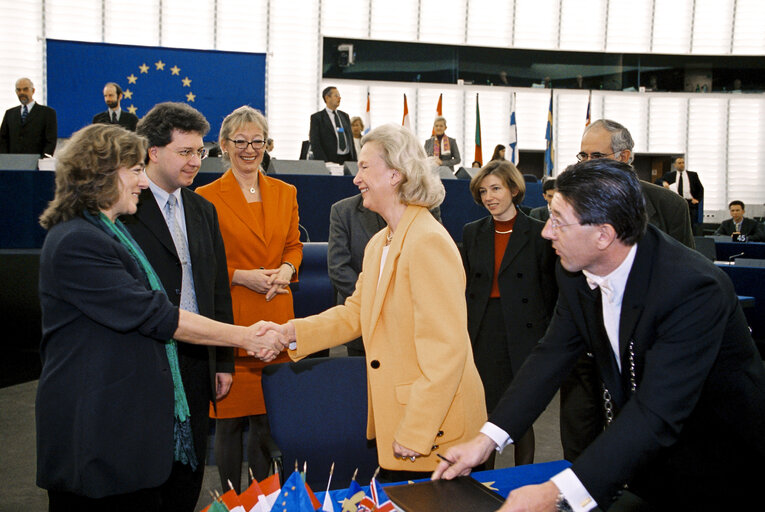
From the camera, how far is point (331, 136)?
26.5 ft

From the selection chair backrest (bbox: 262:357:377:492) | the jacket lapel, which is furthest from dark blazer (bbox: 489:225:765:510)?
the jacket lapel

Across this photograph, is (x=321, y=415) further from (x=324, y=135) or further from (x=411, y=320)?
(x=324, y=135)

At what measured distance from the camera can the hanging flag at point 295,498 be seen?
1247mm

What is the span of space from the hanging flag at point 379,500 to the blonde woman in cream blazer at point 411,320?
0.42m

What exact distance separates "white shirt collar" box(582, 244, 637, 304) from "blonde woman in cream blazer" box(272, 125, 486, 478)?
16.5 inches

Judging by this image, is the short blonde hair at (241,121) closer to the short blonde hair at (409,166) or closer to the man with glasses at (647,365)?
the short blonde hair at (409,166)

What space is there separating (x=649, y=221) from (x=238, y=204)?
1.79 meters

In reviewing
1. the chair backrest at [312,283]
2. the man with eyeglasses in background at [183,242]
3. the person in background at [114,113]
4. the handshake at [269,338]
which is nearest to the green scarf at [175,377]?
the man with eyeglasses in background at [183,242]

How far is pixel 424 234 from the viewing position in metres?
1.94

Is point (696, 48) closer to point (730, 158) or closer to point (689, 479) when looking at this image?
point (730, 158)

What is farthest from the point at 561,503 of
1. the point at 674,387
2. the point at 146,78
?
the point at 146,78

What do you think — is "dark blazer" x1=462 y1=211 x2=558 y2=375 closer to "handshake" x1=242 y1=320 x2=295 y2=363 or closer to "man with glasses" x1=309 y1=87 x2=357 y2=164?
"handshake" x1=242 y1=320 x2=295 y2=363

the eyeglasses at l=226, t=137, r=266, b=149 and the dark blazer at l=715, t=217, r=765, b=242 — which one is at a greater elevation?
the eyeglasses at l=226, t=137, r=266, b=149

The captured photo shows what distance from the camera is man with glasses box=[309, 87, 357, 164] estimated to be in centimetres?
804
